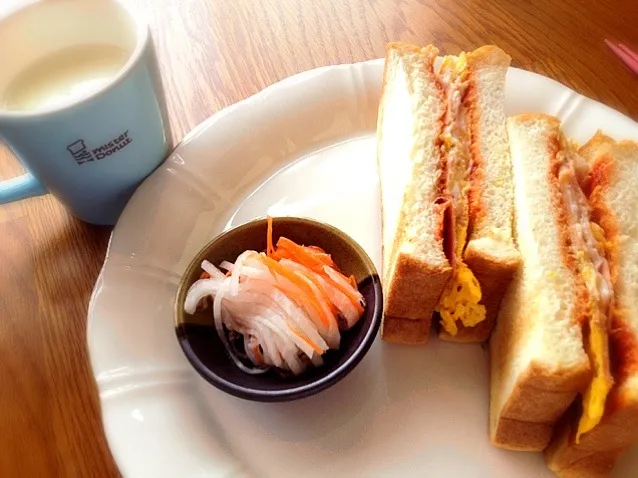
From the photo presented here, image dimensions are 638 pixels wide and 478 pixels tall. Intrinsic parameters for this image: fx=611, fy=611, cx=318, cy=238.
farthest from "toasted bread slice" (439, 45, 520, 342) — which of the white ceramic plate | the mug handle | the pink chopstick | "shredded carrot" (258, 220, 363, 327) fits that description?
the mug handle

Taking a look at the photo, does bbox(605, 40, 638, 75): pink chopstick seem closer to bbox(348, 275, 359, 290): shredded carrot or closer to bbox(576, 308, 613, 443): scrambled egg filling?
bbox(576, 308, 613, 443): scrambled egg filling

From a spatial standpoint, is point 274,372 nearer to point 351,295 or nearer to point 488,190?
point 351,295

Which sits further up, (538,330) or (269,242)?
(538,330)

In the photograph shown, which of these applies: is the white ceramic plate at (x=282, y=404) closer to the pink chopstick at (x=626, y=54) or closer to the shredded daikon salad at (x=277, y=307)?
the shredded daikon salad at (x=277, y=307)

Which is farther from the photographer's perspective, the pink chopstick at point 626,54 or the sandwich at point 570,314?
the pink chopstick at point 626,54

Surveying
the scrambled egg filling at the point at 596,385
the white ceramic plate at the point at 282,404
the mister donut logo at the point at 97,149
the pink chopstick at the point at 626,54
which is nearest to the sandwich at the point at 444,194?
the white ceramic plate at the point at 282,404

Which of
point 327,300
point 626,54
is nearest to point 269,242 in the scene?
point 327,300

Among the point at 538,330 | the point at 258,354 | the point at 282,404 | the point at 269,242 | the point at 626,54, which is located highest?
the point at 626,54
